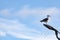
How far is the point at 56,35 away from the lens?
27.6 meters

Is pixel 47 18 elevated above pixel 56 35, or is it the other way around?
pixel 47 18

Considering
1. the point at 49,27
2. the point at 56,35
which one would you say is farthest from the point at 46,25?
the point at 56,35

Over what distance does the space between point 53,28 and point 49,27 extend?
0.77 m

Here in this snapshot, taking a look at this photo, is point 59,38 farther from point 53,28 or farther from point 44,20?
point 44,20

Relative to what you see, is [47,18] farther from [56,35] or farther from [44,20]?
[56,35]

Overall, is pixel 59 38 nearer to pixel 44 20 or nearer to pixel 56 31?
pixel 56 31

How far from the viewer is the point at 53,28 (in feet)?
88.5

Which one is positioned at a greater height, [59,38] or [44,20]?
[44,20]

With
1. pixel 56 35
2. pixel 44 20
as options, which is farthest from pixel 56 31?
pixel 44 20

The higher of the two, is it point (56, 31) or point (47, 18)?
point (47, 18)

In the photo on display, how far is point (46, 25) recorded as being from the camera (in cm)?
2647

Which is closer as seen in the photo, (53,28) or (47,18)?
(53,28)

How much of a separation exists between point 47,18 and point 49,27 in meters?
2.66

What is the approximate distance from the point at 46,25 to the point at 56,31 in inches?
81.3
